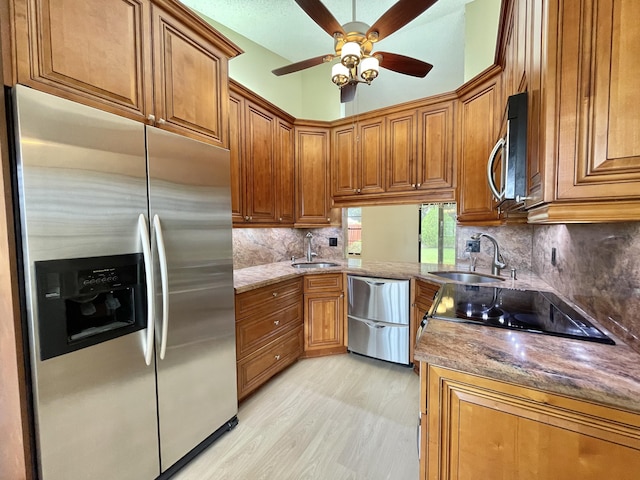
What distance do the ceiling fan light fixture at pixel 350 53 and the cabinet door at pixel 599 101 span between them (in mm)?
1422

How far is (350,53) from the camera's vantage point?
193 centimetres

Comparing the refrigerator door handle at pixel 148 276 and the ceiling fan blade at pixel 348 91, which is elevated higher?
the ceiling fan blade at pixel 348 91

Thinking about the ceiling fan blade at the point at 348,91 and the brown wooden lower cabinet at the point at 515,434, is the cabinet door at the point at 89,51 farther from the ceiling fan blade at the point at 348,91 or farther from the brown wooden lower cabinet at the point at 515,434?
the brown wooden lower cabinet at the point at 515,434

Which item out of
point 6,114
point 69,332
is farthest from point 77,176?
point 69,332

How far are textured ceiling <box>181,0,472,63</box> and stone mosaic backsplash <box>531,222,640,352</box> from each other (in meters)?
2.54

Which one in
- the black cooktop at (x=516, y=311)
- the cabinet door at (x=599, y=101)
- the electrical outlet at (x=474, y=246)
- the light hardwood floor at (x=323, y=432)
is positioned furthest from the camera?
the electrical outlet at (x=474, y=246)

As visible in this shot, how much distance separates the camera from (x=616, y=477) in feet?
2.38

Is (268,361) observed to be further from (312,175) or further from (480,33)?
(480,33)

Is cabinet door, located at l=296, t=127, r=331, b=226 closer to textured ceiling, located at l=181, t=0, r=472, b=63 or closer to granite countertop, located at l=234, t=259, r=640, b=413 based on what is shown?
textured ceiling, located at l=181, t=0, r=472, b=63

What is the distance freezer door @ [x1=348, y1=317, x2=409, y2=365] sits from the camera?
8.38ft

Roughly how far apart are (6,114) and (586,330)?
2.24 meters

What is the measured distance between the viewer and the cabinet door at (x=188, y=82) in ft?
4.65

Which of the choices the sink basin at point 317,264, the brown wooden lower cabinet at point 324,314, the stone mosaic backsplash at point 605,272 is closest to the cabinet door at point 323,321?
the brown wooden lower cabinet at point 324,314

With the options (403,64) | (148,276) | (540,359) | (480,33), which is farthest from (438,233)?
(148,276)
